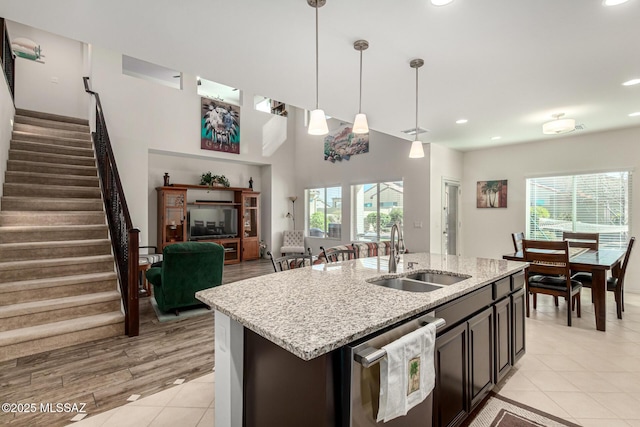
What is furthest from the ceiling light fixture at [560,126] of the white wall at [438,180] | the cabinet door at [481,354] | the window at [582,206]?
the cabinet door at [481,354]

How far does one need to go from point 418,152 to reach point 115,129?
5.76 meters

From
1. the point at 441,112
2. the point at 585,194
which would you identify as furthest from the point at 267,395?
the point at 585,194

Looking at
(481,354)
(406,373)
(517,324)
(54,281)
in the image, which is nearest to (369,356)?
(406,373)

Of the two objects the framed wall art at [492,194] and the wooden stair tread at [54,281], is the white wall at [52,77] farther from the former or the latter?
the framed wall art at [492,194]

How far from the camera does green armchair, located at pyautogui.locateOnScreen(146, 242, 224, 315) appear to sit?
11.9ft

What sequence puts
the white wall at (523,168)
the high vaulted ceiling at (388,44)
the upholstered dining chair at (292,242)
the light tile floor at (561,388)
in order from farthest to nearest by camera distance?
1. the upholstered dining chair at (292,242)
2. the white wall at (523,168)
3. the high vaulted ceiling at (388,44)
4. the light tile floor at (561,388)

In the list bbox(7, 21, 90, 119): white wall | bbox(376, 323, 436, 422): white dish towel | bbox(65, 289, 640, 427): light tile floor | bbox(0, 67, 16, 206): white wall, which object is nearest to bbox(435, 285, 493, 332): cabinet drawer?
bbox(376, 323, 436, 422): white dish towel

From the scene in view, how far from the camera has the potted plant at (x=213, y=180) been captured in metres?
7.43

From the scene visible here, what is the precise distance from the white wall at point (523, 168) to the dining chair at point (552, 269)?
2.44 m

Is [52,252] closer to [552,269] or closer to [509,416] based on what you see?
[509,416]

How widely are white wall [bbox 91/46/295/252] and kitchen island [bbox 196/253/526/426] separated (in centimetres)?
481

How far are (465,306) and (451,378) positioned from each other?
15.5 inches

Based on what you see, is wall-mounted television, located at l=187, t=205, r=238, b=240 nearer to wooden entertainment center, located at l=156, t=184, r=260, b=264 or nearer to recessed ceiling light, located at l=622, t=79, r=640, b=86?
wooden entertainment center, located at l=156, t=184, r=260, b=264

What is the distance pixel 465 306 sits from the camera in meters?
1.79
